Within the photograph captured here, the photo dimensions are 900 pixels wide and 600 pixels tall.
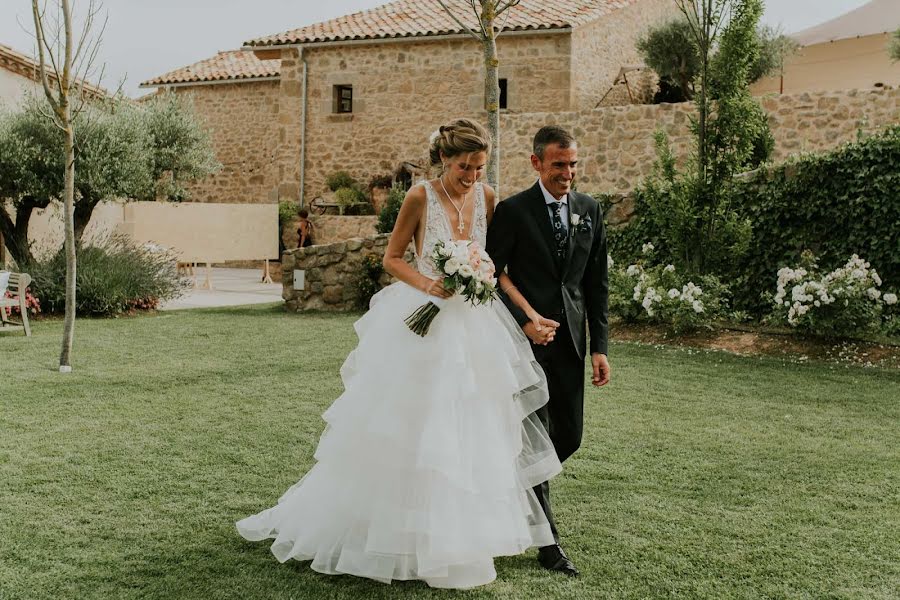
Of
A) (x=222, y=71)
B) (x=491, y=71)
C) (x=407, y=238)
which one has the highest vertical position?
(x=222, y=71)

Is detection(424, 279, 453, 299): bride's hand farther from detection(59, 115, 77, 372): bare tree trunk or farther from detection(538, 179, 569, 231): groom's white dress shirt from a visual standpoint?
detection(59, 115, 77, 372): bare tree trunk

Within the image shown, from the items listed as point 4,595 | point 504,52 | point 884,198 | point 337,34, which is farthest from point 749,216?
point 337,34

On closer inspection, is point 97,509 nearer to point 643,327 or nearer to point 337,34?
point 643,327

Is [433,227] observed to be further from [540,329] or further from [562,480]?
[562,480]

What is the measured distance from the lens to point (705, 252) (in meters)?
10.8

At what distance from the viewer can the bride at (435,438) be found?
342 centimetres

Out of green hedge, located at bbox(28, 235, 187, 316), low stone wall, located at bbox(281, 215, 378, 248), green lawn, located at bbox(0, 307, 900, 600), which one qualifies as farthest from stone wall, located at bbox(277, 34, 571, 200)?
green lawn, located at bbox(0, 307, 900, 600)

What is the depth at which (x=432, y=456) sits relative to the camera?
3.39 m

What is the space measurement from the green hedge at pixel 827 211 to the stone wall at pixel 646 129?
4.36 m

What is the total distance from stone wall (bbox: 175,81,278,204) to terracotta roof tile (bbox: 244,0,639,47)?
3109 mm

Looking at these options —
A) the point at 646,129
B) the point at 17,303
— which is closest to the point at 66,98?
the point at 17,303

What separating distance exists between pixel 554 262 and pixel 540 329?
0.36 m

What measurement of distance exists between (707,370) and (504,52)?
53.0 feet

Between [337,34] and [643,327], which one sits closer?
[643,327]
